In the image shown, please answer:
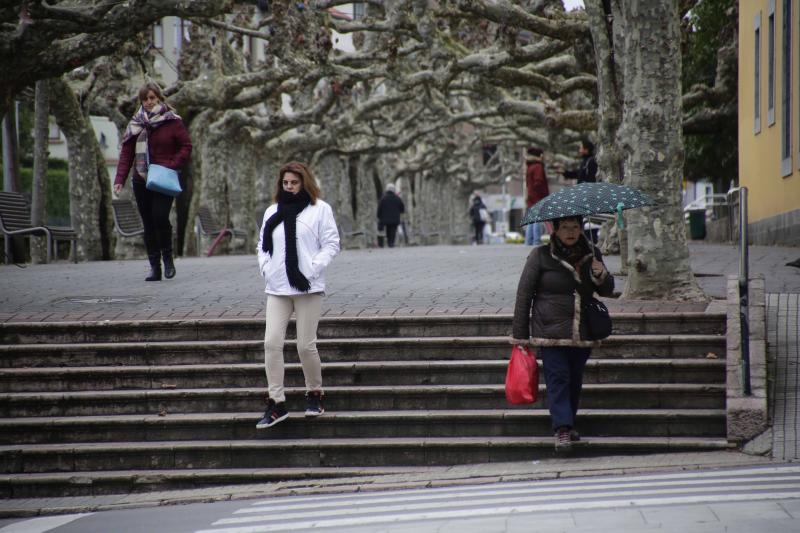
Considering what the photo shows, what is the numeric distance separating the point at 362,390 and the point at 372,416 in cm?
34

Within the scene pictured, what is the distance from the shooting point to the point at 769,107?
24250mm

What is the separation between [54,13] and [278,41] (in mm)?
13236

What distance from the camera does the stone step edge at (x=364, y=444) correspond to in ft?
29.5

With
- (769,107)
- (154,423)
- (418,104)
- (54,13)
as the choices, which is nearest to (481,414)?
(154,423)

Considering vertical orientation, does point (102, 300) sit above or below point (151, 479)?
above

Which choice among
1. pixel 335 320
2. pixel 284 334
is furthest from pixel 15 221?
pixel 284 334

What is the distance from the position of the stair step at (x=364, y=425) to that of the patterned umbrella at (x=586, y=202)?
5.28 ft

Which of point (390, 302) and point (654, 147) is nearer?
point (654, 147)

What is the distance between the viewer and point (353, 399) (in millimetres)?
9938

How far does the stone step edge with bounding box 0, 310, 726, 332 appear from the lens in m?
10.5

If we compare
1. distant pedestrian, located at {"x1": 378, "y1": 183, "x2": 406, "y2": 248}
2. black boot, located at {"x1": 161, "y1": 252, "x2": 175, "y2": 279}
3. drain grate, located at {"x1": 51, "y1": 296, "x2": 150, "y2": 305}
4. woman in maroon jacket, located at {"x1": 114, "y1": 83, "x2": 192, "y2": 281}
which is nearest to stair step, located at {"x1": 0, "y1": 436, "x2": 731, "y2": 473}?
drain grate, located at {"x1": 51, "y1": 296, "x2": 150, "y2": 305}

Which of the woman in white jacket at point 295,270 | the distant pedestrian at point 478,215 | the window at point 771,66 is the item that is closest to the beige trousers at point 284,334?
the woman in white jacket at point 295,270

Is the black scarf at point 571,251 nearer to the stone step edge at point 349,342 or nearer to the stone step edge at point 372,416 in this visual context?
the stone step edge at point 372,416

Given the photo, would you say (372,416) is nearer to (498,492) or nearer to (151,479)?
(151,479)
